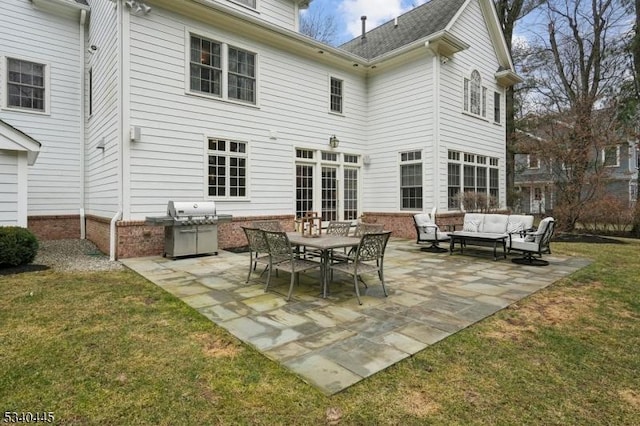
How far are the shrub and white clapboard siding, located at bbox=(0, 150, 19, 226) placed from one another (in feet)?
1.47

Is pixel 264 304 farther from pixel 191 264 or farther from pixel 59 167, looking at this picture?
pixel 59 167

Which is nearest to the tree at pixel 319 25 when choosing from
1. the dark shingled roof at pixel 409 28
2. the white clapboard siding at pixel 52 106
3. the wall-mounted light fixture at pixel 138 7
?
the dark shingled roof at pixel 409 28

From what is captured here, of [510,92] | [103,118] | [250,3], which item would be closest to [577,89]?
[510,92]

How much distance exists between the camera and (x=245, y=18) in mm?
9258

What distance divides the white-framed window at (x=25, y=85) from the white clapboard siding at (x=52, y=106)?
14 cm

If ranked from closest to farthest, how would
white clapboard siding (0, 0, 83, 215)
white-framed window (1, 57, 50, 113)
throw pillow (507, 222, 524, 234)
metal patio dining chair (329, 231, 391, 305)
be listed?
metal patio dining chair (329, 231, 391, 305) < throw pillow (507, 222, 524, 234) < white-framed window (1, 57, 50, 113) < white clapboard siding (0, 0, 83, 215)

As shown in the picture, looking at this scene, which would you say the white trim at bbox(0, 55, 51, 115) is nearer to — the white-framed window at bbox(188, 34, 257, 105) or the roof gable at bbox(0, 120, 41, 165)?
the roof gable at bbox(0, 120, 41, 165)

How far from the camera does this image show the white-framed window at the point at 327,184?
1134 cm

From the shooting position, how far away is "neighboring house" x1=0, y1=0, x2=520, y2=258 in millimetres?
8219

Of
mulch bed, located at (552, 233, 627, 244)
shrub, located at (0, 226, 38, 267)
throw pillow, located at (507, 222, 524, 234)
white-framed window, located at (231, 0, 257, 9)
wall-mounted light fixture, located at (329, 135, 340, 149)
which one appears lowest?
mulch bed, located at (552, 233, 627, 244)

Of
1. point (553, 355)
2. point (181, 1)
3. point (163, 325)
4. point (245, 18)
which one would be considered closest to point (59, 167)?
point (181, 1)

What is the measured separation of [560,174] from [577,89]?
8765mm

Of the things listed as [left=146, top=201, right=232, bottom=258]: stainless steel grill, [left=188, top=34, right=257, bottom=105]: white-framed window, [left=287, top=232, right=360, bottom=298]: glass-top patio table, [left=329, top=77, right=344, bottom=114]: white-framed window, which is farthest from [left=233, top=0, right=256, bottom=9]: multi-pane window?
[left=287, top=232, right=360, bottom=298]: glass-top patio table

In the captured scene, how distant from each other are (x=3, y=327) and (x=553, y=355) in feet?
18.4
